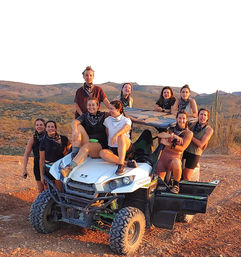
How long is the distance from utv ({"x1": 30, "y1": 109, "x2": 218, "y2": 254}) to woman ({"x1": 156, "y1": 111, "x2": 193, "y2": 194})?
0.50 ft

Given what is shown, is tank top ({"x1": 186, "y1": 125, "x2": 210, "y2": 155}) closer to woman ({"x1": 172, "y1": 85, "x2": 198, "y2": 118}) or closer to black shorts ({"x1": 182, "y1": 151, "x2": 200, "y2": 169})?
black shorts ({"x1": 182, "y1": 151, "x2": 200, "y2": 169})

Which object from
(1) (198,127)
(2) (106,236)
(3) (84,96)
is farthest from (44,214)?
(1) (198,127)

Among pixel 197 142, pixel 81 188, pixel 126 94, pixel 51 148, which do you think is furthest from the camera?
pixel 126 94

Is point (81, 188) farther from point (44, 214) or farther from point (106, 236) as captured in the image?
point (106, 236)

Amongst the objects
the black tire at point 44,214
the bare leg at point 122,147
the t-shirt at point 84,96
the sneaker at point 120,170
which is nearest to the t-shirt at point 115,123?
the bare leg at point 122,147

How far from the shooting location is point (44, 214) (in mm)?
5492

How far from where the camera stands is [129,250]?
501cm

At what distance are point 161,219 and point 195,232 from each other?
2.98 feet

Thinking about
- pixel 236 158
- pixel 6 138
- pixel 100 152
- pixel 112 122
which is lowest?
pixel 6 138

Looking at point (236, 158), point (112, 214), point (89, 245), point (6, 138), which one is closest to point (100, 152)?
point (112, 214)

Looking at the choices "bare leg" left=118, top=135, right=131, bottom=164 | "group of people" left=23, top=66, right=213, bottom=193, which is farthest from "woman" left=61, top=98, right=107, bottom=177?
"bare leg" left=118, top=135, right=131, bottom=164

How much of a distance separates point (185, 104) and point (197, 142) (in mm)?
1153

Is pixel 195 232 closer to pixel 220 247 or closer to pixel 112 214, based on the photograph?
pixel 220 247

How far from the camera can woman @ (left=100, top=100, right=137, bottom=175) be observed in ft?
18.1
